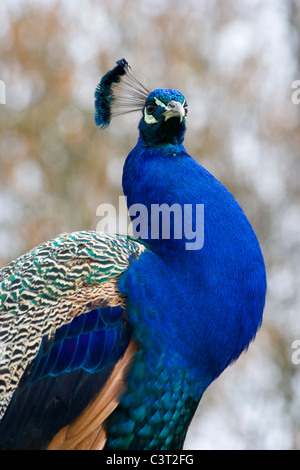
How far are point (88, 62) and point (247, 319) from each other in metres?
5.75

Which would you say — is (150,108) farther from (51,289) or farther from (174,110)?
(51,289)

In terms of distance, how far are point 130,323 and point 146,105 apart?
3.82ft

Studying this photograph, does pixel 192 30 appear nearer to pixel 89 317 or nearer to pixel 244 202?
pixel 244 202

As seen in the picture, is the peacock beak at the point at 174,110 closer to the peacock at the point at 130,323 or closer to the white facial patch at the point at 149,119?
the white facial patch at the point at 149,119

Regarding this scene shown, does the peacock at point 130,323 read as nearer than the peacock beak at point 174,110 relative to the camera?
Yes

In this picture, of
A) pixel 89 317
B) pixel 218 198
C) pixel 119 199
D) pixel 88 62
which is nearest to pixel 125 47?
pixel 88 62

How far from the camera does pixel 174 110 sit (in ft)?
9.08

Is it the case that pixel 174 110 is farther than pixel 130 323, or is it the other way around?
→ pixel 174 110

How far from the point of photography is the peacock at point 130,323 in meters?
2.16

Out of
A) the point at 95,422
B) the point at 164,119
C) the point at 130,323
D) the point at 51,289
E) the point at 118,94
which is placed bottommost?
the point at 95,422

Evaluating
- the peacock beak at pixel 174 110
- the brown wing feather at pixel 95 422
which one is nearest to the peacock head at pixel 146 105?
the peacock beak at pixel 174 110

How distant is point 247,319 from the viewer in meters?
2.37

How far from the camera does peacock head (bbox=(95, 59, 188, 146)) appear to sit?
280 centimetres

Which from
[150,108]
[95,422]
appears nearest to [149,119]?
[150,108]
